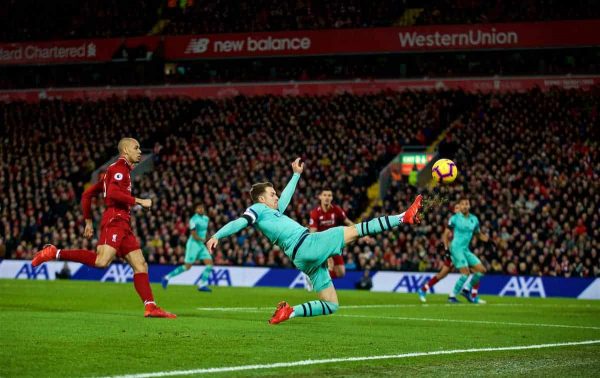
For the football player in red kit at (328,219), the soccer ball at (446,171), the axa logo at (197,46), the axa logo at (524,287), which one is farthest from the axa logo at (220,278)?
the soccer ball at (446,171)

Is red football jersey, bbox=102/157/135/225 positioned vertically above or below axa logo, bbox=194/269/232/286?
above

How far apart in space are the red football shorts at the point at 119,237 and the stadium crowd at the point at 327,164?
648 inches

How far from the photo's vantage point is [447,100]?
40281 millimetres

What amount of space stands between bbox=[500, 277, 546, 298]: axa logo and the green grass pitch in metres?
8.80

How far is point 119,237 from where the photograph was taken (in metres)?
14.1

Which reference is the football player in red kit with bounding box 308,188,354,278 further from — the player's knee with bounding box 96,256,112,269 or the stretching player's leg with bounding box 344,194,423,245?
the stretching player's leg with bounding box 344,194,423,245

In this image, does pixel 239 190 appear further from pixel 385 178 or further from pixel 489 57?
pixel 489 57

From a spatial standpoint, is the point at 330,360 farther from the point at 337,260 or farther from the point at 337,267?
the point at 337,260

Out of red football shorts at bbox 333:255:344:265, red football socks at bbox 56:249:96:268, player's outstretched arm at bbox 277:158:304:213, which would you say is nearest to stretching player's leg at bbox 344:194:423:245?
player's outstretched arm at bbox 277:158:304:213

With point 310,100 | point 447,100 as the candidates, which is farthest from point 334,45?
point 447,100

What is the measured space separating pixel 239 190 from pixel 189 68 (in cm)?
1528

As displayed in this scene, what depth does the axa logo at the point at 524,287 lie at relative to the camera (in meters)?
27.7

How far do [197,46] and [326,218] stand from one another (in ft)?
89.1

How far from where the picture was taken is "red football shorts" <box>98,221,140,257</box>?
1404 cm
